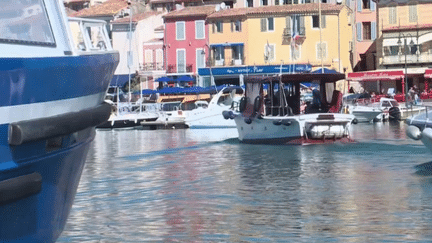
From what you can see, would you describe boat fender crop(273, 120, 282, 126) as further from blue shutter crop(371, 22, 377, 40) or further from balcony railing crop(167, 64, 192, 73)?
blue shutter crop(371, 22, 377, 40)

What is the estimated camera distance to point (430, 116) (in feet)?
75.8

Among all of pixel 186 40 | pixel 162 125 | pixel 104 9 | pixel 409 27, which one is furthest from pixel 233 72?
pixel 162 125

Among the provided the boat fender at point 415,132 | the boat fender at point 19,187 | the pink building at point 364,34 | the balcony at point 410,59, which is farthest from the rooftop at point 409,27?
the boat fender at point 19,187

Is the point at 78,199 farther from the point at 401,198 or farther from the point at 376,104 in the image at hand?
the point at 376,104

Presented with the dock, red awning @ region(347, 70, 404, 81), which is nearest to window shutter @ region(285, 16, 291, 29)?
red awning @ region(347, 70, 404, 81)

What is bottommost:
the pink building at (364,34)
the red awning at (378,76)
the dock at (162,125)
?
the dock at (162,125)

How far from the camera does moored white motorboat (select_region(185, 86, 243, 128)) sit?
5362cm

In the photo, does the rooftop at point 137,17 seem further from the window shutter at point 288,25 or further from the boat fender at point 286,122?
the boat fender at point 286,122

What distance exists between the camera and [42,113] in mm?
9195

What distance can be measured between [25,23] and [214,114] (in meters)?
44.5

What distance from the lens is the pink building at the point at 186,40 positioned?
8331cm

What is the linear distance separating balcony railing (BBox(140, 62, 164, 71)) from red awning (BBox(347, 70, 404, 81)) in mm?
17300

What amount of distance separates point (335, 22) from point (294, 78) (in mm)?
43926

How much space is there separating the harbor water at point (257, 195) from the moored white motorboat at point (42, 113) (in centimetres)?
488
